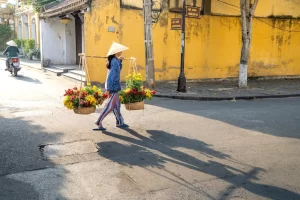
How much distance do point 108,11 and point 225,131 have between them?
8.25m

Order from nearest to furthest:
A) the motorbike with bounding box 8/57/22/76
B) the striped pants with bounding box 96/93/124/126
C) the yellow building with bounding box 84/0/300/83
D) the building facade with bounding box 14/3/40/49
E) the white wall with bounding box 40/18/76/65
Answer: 1. the striped pants with bounding box 96/93/124/126
2. the yellow building with bounding box 84/0/300/83
3. the motorbike with bounding box 8/57/22/76
4. the white wall with bounding box 40/18/76/65
5. the building facade with bounding box 14/3/40/49

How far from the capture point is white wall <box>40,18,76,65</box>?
1925cm

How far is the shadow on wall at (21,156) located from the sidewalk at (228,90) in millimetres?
5876

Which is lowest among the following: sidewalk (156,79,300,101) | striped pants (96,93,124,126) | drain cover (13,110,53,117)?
drain cover (13,110,53,117)

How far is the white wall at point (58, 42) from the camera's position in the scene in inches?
758

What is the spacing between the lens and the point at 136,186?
4.46m

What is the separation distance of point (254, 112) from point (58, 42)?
1388 centimetres

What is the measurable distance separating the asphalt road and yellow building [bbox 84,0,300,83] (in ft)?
17.0

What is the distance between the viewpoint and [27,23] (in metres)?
28.6

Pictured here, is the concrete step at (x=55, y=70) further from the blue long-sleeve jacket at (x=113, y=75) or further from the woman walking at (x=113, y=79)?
the blue long-sleeve jacket at (x=113, y=75)

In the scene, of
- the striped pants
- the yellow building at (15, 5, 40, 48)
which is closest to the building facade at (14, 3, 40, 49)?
the yellow building at (15, 5, 40, 48)

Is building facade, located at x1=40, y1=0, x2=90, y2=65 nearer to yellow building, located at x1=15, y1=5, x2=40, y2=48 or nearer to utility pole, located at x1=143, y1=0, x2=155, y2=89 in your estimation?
yellow building, located at x1=15, y1=5, x2=40, y2=48

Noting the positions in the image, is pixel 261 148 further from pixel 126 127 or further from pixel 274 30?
pixel 274 30

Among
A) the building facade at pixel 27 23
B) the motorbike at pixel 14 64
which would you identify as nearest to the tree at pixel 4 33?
the building facade at pixel 27 23
